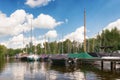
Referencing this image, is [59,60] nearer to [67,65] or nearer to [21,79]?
[67,65]

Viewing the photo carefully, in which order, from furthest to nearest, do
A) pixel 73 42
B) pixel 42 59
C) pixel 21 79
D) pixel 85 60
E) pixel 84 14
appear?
pixel 73 42 < pixel 42 59 < pixel 84 14 < pixel 85 60 < pixel 21 79

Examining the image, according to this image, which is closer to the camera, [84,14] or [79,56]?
A: [79,56]

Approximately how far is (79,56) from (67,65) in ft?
13.0

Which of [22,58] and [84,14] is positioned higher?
[84,14]

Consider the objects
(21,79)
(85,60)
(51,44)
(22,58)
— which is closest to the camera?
(21,79)

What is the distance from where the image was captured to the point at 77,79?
34656 mm

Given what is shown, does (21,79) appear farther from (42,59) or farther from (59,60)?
(42,59)

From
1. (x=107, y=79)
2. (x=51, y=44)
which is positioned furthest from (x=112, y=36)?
(x=107, y=79)

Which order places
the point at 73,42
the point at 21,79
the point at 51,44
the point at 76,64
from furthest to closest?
the point at 51,44 → the point at 73,42 → the point at 76,64 → the point at 21,79

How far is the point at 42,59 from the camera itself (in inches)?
4031

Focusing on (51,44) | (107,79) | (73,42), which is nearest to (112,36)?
(73,42)

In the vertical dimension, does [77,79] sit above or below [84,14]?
below

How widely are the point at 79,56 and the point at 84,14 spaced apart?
1157cm

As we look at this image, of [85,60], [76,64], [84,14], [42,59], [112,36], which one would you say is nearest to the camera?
[85,60]
